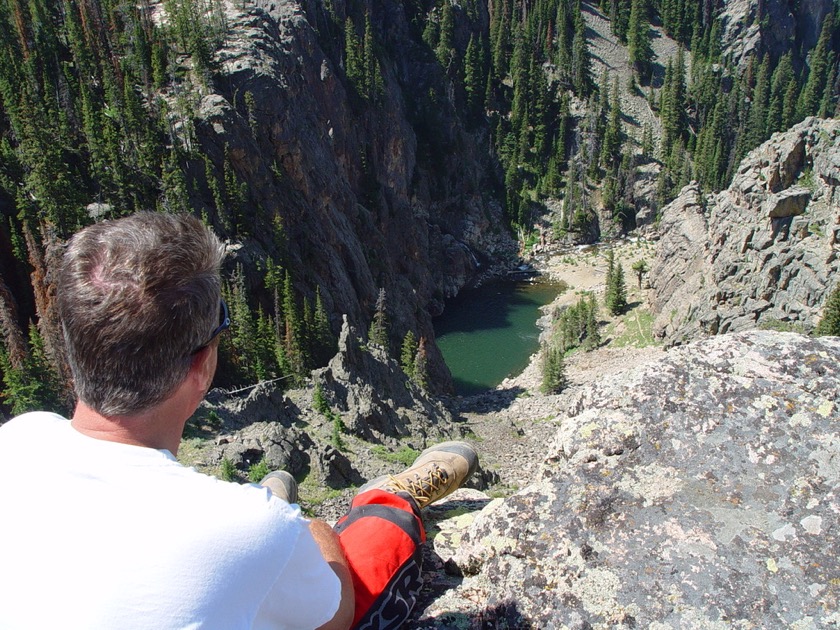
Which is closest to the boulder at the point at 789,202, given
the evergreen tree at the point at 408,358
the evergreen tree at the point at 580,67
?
the evergreen tree at the point at 408,358

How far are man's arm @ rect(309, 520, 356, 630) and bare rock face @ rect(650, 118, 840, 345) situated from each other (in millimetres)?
52791

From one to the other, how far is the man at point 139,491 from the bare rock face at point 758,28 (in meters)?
178

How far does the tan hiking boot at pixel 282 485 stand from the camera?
6329 mm

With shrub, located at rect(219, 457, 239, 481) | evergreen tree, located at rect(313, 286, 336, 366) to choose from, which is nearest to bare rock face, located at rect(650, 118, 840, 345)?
evergreen tree, located at rect(313, 286, 336, 366)

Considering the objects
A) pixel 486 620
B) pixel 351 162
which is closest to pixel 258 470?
pixel 486 620

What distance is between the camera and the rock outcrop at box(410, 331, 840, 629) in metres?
4.22

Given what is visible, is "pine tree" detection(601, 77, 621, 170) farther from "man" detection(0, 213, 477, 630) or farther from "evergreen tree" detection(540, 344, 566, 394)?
"man" detection(0, 213, 477, 630)

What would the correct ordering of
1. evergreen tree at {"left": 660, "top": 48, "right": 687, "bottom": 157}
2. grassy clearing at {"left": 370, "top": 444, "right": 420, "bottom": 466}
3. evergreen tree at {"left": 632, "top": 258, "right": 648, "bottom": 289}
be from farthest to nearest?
evergreen tree at {"left": 660, "top": 48, "right": 687, "bottom": 157} < evergreen tree at {"left": 632, "top": 258, "right": 648, "bottom": 289} < grassy clearing at {"left": 370, "top": 444, "right": 420, "bottom": 466}

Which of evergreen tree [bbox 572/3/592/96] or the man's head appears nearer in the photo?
the man's head

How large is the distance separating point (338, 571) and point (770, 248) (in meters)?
59.5

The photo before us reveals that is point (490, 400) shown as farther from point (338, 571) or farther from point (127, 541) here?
point (127, 541)

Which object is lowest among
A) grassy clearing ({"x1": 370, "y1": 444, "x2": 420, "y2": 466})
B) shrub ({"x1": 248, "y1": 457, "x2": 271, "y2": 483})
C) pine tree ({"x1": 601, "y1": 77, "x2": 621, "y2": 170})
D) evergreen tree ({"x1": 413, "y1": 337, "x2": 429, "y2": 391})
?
evergreen tree ({"x1": 413, "y1": 337, "x2": 429, "y2": 391})

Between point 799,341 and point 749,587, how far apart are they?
8.44 ft

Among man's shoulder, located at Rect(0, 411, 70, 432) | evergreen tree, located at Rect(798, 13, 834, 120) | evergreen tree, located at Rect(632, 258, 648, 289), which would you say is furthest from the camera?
evergreen tree, located at Rect(798, 13, 834, 120)
